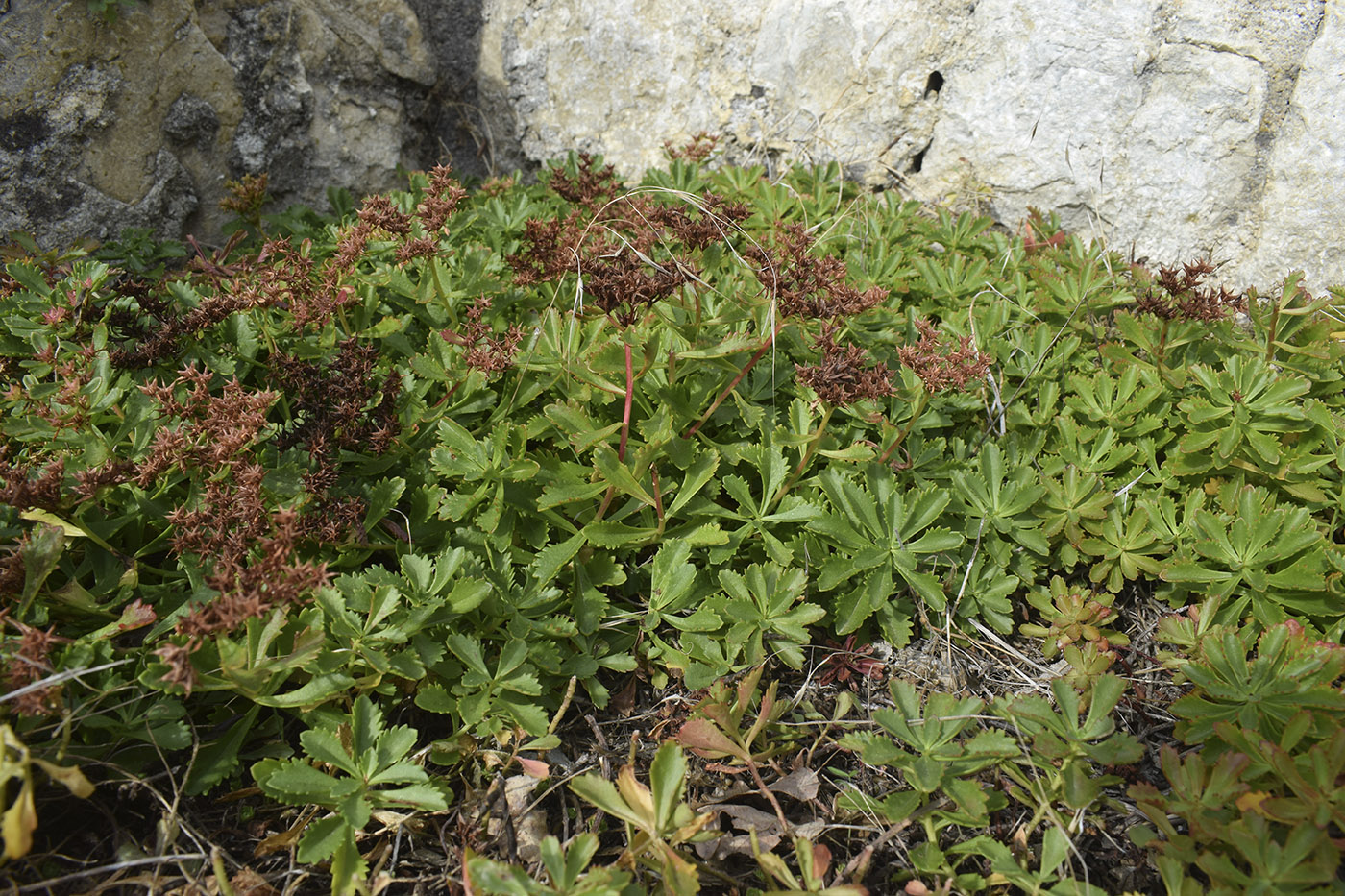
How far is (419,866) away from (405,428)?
4.10 ft

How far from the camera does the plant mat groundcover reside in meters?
1.91

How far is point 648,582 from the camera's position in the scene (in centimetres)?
263

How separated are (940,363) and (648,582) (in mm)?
1123

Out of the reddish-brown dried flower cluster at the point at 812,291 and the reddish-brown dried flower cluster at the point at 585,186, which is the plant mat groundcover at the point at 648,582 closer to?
the reddish-brown dried flower cluster at the point at 812,291

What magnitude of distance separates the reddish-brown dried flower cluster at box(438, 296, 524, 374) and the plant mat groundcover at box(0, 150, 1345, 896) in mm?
19

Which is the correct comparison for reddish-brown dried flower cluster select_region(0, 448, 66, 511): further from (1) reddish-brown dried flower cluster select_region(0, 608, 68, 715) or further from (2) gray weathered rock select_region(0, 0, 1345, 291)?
(2) gray weathered rock select_region(0, 0, 1345, 291)

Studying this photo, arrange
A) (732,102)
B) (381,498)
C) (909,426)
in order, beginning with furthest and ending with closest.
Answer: (732,102), (909,426), (381,498)

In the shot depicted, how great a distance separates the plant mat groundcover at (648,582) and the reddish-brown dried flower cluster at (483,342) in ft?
0.06

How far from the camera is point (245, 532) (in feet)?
6.59

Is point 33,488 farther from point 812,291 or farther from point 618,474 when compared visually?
point 812,291

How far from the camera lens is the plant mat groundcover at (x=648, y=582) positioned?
191cm

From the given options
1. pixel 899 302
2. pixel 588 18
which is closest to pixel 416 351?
pixel 899 302

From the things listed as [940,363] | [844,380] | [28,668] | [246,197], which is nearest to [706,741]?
[844,380]

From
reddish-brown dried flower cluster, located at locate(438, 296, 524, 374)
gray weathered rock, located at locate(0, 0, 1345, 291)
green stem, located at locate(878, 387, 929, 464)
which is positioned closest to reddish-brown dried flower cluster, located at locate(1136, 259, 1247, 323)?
green stem, located at locate(878, 387, 929, 464)
